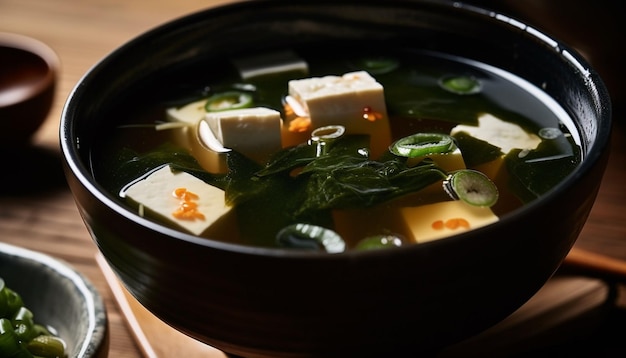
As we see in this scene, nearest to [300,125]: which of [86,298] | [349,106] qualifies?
[349,106]

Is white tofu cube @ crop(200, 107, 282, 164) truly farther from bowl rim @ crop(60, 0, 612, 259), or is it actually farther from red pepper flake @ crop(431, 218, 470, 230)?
red pepper flake @ crop(431, 218, 470, 230)

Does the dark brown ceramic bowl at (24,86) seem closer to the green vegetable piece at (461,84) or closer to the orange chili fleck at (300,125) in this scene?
the orange chili fleck at (300,125)

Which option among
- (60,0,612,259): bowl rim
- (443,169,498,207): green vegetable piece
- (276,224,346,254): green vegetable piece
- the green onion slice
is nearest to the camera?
(60,0,612,259): bowl rim

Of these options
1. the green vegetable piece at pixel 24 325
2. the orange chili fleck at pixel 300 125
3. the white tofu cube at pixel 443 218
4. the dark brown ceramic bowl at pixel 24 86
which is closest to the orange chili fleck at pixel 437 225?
the white tofu cube at pixel 443 218

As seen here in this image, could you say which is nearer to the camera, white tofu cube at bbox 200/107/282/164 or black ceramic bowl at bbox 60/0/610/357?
black ceramic bowl at bbox 60/0/610/357

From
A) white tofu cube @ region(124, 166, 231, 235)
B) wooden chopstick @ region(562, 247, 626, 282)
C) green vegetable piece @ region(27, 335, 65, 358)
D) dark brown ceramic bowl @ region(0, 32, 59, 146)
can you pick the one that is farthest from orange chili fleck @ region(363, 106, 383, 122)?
dark brown ceramic bowl @ region(0, 32, 59, 146)
